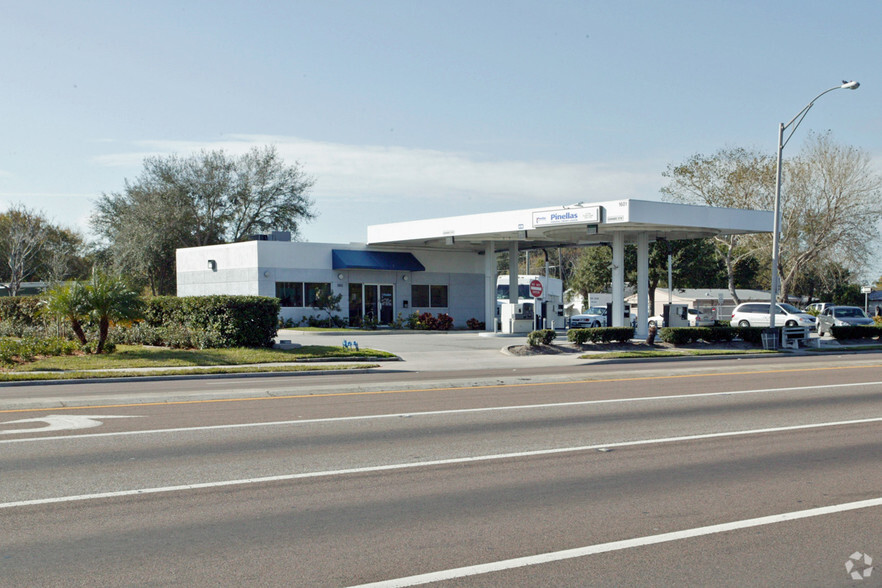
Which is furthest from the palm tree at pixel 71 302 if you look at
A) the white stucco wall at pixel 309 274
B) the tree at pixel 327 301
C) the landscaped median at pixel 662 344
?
the tree at pixel 327 301

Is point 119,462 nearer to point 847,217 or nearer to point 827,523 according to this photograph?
point 827,523

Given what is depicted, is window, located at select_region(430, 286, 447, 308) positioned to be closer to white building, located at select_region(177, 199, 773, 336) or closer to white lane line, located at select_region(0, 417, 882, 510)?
white building, located at select_region(177, 199, 773, 336)

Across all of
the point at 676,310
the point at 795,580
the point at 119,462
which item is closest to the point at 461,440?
the point at 119,462

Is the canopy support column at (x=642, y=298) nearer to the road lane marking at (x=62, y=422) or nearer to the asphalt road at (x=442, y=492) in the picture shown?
the asphalt road at (x=442, y=492)

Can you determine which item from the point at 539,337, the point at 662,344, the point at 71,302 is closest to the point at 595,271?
the point at 662,344

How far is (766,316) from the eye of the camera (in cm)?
4147

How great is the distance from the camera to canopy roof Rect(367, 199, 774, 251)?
29.8 metres

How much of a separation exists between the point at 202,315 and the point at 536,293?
11.2m

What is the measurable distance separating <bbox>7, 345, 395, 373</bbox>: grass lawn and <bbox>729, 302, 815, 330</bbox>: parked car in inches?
977

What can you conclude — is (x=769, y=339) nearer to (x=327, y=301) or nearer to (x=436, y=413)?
(x=327, y=301)

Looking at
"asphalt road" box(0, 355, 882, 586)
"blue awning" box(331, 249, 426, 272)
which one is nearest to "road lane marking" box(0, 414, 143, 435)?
"asphalt road" box(0, 355, 882, 586)

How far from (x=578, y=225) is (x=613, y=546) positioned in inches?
1047

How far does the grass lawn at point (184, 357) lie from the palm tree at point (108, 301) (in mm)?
1013

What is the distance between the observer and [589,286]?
70188 millimetres
